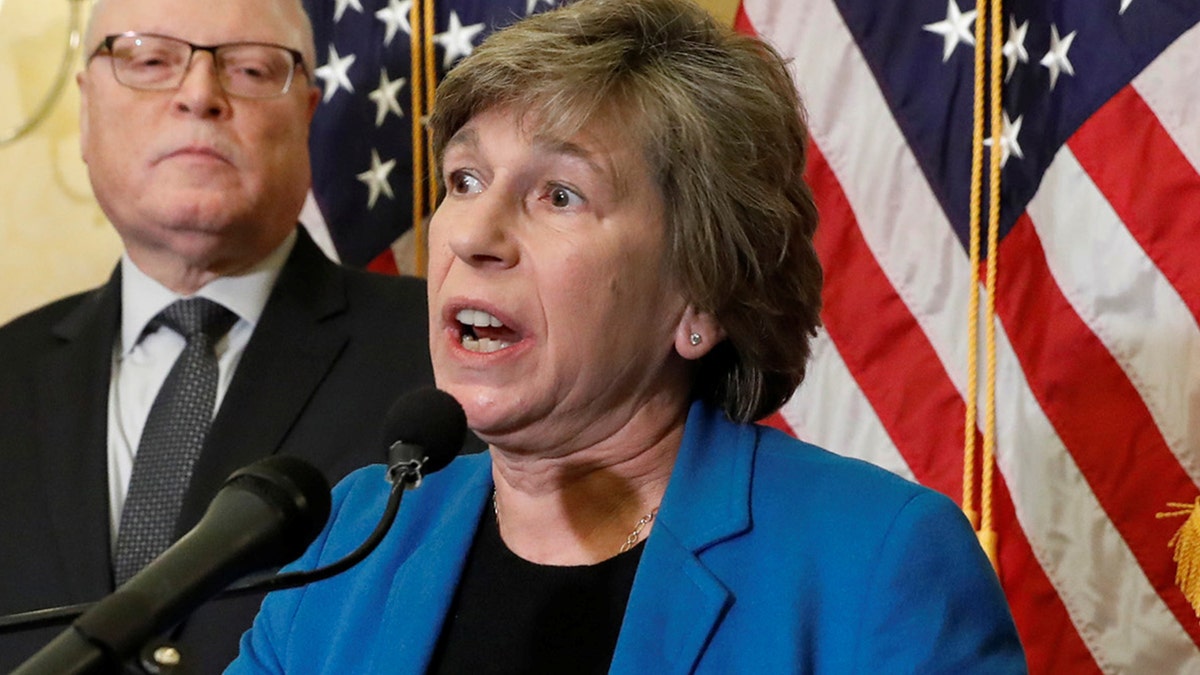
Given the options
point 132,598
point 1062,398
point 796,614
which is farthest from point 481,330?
point 1062,398

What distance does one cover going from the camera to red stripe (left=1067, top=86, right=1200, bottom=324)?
2158mm

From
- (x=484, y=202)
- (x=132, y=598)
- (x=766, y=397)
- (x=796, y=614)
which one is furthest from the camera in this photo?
(x=766, y=397)

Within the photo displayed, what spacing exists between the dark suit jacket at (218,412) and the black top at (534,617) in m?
0.71

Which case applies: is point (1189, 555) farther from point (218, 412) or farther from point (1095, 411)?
point (218, 412)

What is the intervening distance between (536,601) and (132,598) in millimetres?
664

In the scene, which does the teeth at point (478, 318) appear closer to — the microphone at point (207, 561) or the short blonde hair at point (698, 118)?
the short blonde hair at point (698, 118)

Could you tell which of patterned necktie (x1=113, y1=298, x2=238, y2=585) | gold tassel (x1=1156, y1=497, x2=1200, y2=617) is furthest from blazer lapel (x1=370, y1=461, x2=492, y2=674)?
gold tassel (x1=1156, y1=497, x2=1200, y2=617)

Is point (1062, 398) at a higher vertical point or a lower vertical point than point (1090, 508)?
higher

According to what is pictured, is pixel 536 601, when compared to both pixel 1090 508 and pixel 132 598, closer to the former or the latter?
pixel 132 598

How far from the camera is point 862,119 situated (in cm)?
242

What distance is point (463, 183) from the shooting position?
5.25ft

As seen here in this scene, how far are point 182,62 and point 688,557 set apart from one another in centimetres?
148

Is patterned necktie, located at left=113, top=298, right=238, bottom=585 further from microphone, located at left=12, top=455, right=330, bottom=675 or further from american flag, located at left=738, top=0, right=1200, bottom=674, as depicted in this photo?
microphone, located at left=12, top=455, right=330, bottom=675

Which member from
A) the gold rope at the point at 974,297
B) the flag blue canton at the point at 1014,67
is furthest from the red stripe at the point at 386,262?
the gold rope at the point at 974,297
